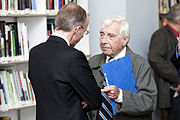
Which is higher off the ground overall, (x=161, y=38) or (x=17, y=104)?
(x=161, y=38)

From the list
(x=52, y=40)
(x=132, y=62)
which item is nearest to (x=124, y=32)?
(x=132, y=62)

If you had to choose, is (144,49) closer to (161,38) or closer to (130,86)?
(161,38)

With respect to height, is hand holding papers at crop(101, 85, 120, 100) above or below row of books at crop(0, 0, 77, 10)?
below

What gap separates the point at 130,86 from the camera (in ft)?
7.65

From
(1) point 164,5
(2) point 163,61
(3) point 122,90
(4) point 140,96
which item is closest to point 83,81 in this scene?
(3) point 122,90

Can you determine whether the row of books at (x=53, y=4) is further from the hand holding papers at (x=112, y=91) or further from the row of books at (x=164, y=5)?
the row of books at (x=164, y=5)

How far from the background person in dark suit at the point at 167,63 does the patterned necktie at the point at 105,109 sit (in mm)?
1584

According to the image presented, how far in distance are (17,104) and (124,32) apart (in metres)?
1.30

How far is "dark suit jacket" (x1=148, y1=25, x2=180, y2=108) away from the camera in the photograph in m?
3.78

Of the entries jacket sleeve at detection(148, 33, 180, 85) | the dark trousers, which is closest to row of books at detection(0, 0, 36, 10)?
jacket sleeve at detection(148, 33, 180, 85)

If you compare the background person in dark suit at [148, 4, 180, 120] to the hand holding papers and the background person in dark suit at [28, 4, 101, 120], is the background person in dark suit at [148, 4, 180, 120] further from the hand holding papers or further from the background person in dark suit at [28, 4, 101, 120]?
the background person in dark suit at [28, 4, 101, 120]

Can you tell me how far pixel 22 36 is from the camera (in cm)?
308

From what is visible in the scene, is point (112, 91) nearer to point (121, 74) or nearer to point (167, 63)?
point (121, 74)

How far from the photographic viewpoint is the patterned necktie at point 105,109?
237 cm
